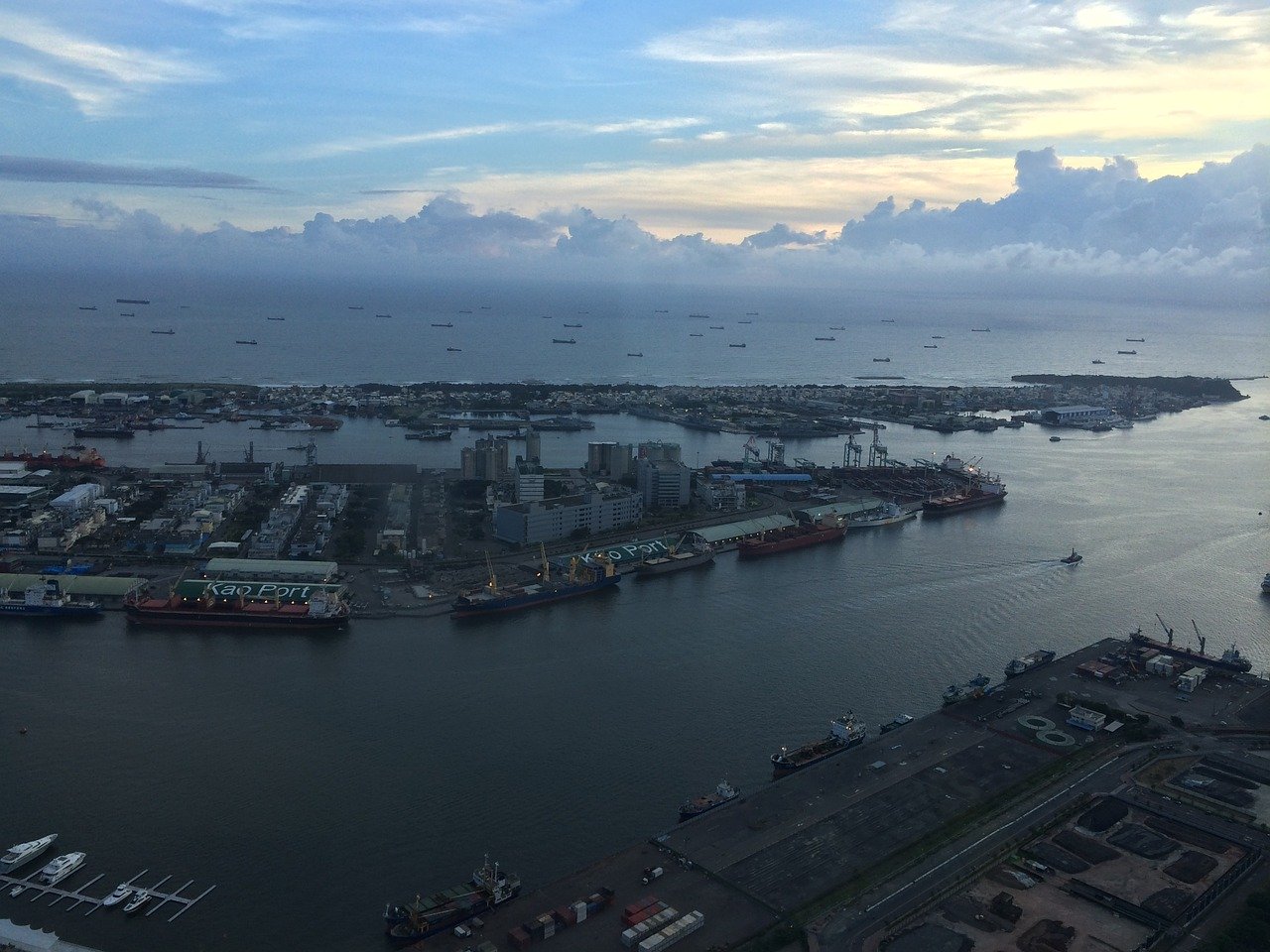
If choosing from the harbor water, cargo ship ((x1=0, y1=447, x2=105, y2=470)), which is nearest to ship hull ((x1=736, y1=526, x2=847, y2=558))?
the harbor water

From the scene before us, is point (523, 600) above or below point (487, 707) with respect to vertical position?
above

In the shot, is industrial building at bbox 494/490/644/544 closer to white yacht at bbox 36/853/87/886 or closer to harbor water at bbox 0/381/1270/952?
harbor water at bbox 0/381/1270/952

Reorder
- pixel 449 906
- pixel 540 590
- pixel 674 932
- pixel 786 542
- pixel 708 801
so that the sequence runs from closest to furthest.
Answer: pixel 674 932 → pixel 449 906 → pixel 708 801 → pixel 540 590 → pixel 786 542

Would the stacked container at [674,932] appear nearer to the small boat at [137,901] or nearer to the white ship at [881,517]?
the small boat at [137,901]

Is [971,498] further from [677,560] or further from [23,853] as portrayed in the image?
[23,853]

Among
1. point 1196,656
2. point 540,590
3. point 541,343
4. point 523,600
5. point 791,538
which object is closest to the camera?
point 1196,656

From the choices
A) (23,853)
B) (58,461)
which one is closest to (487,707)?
(23,853)

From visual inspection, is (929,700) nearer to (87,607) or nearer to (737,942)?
(737,942)
